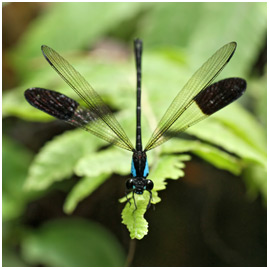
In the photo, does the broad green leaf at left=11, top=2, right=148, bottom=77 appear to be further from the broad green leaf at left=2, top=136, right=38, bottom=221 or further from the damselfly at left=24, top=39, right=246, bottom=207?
the damselfly at left=24, top=39, right=246, bottom=207

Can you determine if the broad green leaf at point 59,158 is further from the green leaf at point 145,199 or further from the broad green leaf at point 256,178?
the broad green leaf at point 256,178

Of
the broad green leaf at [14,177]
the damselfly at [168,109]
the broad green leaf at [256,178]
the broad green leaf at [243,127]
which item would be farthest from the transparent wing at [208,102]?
the broad green leaf at [14,177]

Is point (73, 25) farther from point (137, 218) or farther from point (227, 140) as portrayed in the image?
point (137, 218)

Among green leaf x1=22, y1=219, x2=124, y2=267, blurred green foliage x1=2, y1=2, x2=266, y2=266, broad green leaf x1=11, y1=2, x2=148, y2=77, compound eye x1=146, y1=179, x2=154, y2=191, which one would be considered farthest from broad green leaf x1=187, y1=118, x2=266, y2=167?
broad green leaf x1=11, y1=2, x2=148, y2=77

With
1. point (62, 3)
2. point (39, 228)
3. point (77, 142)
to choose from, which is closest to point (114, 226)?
point (39, 228)

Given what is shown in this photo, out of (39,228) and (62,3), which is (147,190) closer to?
(39,228)

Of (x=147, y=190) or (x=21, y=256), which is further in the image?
(x=21, y=256)

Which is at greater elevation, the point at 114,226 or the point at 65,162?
the point at 65,162

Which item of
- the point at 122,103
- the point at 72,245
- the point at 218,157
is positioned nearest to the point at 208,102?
the point at 218,157
